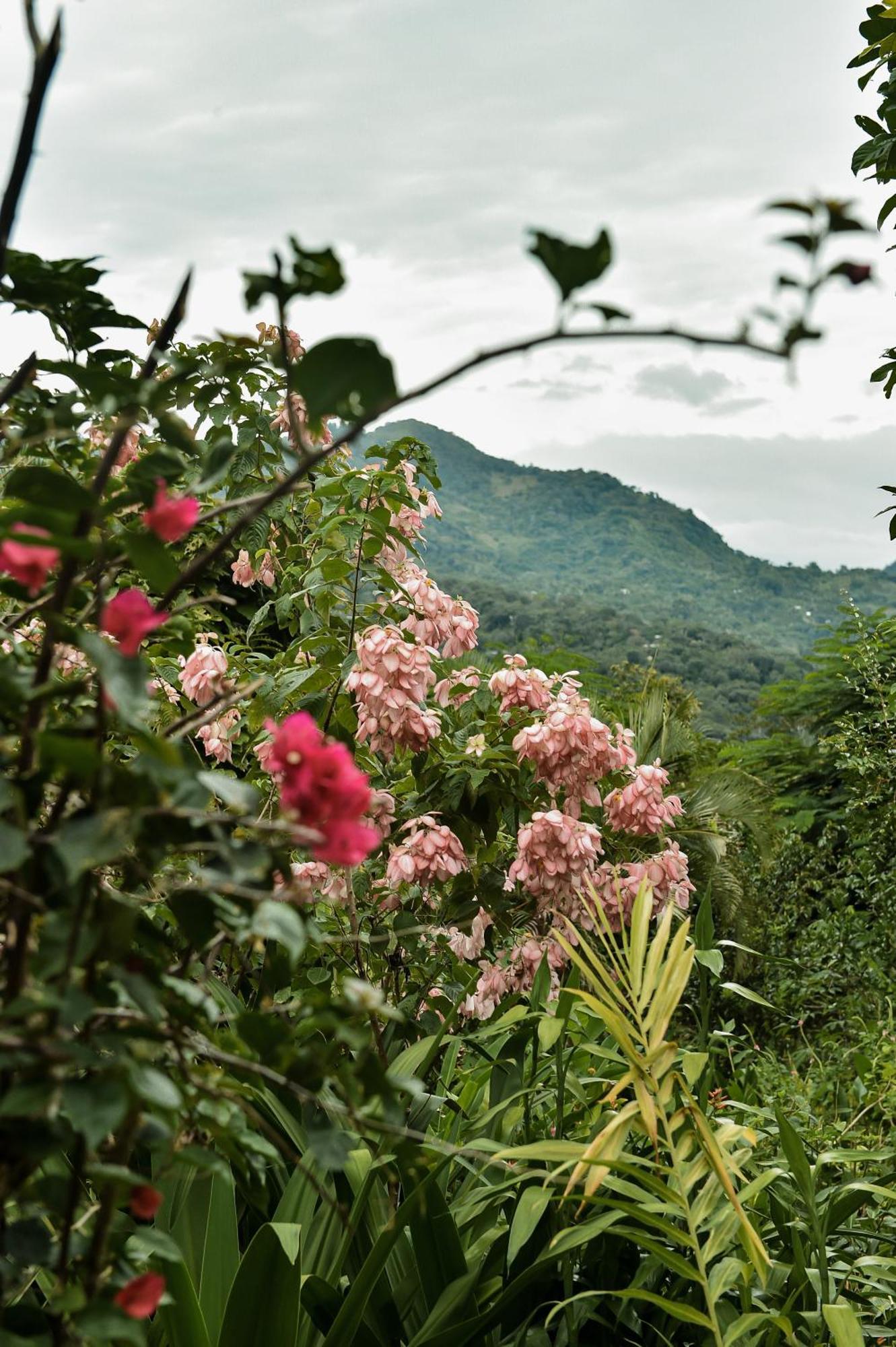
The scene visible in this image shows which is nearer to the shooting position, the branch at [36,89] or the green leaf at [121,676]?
the green leaf at [121,676]

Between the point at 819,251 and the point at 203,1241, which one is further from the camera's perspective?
the point at 203,1241

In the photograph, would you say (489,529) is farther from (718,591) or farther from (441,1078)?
(441,1078)

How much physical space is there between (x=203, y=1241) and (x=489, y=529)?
48720 mm

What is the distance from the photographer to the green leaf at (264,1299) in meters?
1.37

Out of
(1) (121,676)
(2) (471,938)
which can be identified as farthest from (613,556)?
(1) (121,676)

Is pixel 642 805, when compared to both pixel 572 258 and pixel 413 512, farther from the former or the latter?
pixel 572 258

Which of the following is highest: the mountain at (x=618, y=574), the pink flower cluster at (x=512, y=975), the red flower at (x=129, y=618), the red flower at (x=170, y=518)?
the mountain at (x=618, y=574)

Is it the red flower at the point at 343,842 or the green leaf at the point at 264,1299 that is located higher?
the red flower at the point at 343,842

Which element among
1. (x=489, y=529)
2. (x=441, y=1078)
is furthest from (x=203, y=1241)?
(x=489, y=529)

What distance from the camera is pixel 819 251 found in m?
0.62

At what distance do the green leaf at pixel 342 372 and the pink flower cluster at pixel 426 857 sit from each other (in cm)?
176

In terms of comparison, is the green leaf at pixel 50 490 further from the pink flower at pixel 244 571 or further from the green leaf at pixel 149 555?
the pink flower at pixel 244 571

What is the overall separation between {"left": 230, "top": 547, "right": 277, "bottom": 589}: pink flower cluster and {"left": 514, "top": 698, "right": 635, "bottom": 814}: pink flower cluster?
3.47ft

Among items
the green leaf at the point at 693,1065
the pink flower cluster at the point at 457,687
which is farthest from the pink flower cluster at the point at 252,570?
the green leaf at the point at 693,1065
